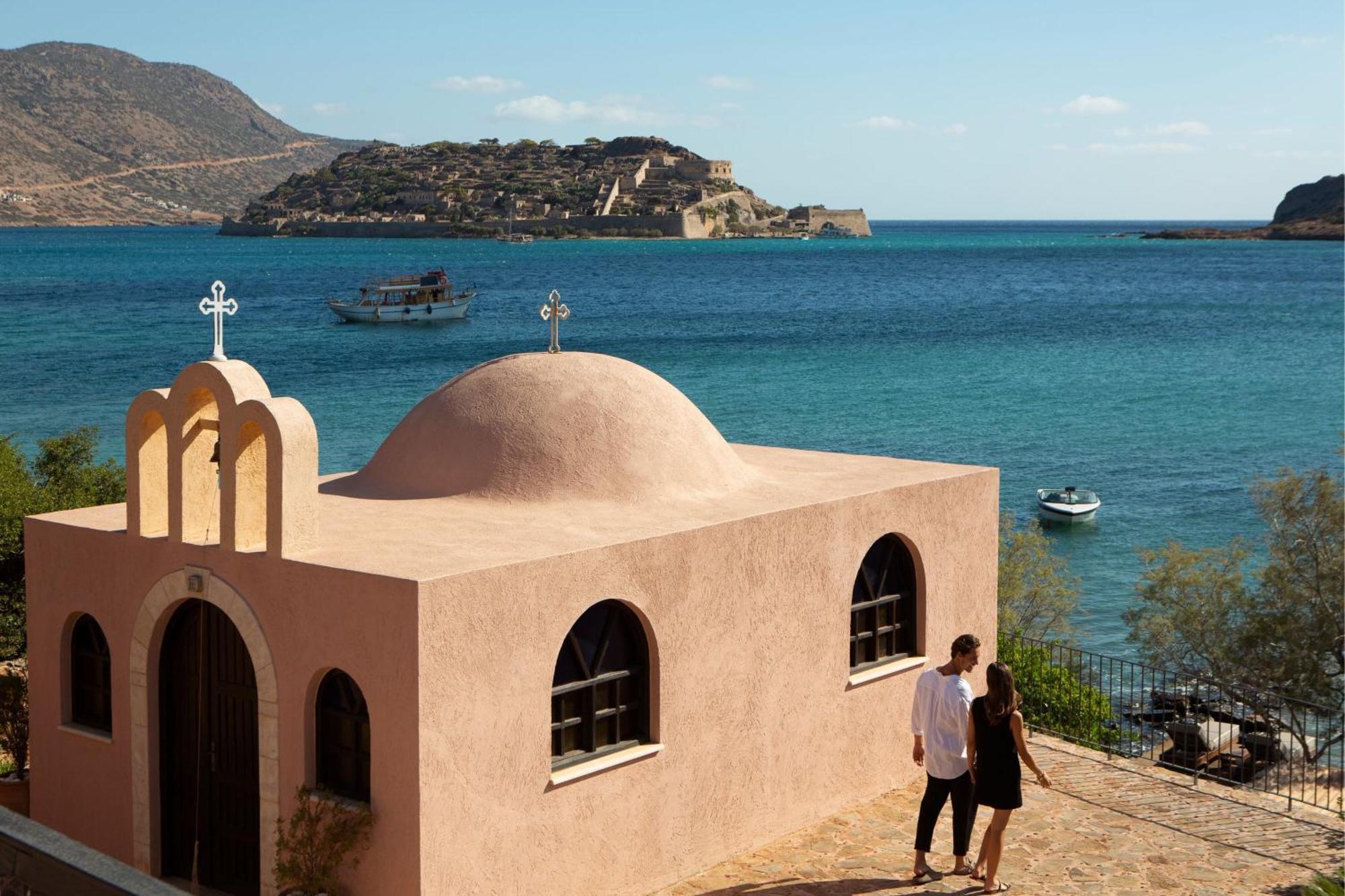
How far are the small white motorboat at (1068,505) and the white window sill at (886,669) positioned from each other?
26.5 metres

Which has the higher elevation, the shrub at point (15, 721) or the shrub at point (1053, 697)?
the shrub at point (15, 721)

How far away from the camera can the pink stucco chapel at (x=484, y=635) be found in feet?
30.5

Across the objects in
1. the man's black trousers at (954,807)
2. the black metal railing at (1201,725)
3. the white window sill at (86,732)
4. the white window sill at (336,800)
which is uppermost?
the white window sill at (336,800)

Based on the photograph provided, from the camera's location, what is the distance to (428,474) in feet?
39.5

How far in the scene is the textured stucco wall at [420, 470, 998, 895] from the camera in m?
9.20

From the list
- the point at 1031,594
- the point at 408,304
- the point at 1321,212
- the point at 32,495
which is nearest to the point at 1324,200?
the point at 1321,212

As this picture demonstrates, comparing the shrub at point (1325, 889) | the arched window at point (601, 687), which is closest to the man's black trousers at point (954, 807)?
the arched window at point (601, 687)

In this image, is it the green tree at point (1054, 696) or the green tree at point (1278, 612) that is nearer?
the green tree at point (1054, 696)

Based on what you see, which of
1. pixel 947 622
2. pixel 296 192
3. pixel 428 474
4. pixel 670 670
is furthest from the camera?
pixel 296 192

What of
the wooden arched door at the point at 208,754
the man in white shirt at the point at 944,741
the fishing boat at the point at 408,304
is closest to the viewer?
the man in white shirt at the point at 944,741

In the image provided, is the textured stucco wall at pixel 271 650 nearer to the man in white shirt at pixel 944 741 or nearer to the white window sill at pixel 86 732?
the white window sill at pixel 86 732

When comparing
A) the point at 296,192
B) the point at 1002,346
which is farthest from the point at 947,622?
the point at 296,192

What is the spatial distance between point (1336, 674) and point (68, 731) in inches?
764

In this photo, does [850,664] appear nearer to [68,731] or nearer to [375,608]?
[375,608]
